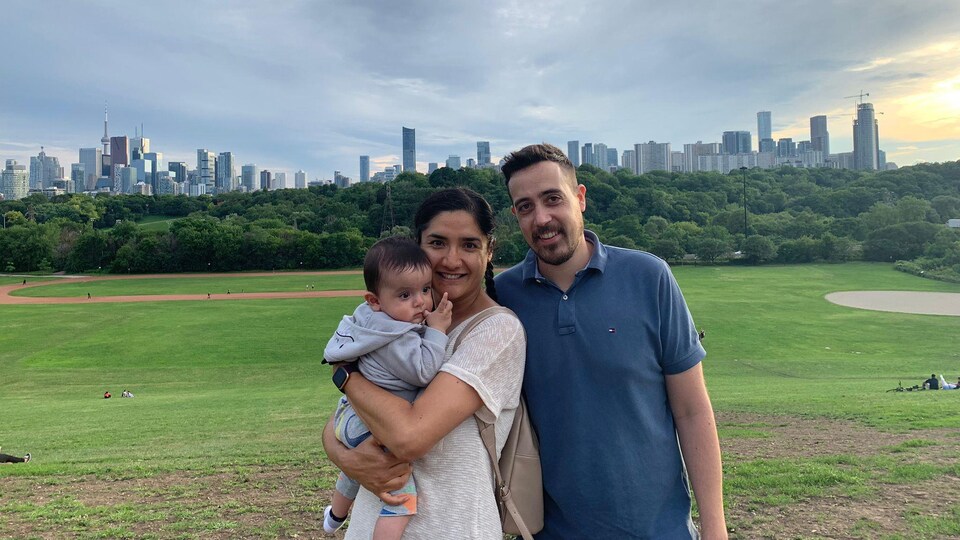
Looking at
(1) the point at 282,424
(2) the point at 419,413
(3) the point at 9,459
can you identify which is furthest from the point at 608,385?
(1) the point at 282,424

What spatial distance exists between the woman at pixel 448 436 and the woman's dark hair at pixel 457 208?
1.38 ft

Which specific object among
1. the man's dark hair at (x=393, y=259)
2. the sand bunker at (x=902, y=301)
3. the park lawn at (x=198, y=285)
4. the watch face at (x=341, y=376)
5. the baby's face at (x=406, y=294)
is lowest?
the sand bunker at (x=902, y=301)

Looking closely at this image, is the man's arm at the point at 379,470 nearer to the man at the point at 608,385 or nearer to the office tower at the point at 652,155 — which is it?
the man at the point at 608,385

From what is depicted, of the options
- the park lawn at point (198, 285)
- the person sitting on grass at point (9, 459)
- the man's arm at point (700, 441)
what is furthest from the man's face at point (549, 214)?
the park lawn at point (198, 285)

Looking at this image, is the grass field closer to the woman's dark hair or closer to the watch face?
the watch face

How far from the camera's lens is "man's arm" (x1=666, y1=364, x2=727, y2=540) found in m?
2.40

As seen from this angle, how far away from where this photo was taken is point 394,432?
1942 millimetres

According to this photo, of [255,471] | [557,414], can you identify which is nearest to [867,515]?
[557,414]

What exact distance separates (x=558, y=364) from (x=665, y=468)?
64 centimetres

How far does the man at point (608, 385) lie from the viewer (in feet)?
7.58

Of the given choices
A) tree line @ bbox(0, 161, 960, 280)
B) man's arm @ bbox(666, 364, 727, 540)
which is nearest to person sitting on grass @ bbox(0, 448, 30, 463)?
man's arm @ bbox(666, 364, 727, 540)

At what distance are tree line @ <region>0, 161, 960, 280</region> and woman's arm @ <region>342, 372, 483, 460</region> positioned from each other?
33.8 m

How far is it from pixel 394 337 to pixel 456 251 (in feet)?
1.47

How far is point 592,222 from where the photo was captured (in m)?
82.7
